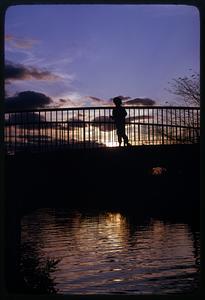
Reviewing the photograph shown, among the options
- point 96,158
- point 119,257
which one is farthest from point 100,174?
point 119,257

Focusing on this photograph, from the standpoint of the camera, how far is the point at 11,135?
4168 millimetres

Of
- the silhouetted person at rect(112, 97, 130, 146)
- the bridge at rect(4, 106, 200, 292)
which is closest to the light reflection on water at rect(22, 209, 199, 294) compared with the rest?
the bridge at rect(4, 106, 200, 292)

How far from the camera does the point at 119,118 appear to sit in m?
4.45

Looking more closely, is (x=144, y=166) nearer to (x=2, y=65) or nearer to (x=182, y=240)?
(x=182, y=240)

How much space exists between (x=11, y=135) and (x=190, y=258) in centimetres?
174

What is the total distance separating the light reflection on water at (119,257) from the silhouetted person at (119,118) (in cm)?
95

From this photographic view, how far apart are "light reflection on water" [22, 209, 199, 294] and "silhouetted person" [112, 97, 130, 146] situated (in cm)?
95

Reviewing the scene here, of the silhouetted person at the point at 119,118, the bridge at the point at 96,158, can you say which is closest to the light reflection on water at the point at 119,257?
the bridge at the point at 96,158

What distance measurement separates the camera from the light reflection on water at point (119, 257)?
12.8ft

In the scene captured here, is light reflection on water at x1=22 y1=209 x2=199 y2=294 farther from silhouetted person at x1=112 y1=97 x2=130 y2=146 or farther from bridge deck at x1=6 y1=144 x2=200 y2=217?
silhouetted person at x1=112 y1=97 x2=130 y2=146

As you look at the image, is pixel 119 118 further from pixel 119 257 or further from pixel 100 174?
pixel 119 257

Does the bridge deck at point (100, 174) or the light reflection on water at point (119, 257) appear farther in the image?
the bridge deck at point (100, 174)

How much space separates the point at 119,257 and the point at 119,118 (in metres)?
1.22

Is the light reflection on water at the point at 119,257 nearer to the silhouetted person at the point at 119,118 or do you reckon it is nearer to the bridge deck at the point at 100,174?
the bridge deck at the point at 100,174
